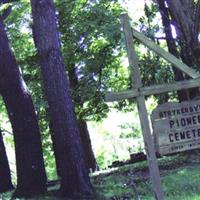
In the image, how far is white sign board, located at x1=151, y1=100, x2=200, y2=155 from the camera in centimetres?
775

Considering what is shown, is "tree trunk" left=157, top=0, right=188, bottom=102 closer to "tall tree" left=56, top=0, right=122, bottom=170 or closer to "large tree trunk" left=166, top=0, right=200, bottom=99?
"tall tree" left=56, top=0, right=122, bottom=170

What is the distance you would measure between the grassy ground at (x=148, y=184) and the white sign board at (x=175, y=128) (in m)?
1.99

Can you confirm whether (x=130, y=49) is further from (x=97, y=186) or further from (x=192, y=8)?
(x=97, y=186)

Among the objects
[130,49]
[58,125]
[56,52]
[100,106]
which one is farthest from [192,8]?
[100,106]

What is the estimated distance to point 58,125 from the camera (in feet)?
42.6

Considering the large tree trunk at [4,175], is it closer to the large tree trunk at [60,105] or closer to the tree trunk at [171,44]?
the large tree trunk at [60,105]

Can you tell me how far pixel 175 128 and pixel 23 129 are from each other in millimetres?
7103

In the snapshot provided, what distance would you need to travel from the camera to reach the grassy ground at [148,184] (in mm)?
11344

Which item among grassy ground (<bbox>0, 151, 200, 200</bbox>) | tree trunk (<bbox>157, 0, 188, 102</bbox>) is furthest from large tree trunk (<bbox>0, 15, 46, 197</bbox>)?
tree trunk (<bbox>157, 0, 188, 102</bbox>)

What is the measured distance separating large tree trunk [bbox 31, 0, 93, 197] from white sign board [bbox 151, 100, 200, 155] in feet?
17.1

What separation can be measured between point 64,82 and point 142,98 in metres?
5.21

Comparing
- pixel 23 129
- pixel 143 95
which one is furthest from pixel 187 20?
pixel 23 129

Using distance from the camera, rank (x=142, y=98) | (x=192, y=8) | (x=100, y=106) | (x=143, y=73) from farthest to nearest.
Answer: (x=100, y=106) → (x=143, y=73) → (x=192, y=8) → (x=142, y=98)

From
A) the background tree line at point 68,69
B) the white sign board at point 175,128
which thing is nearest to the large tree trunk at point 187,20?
the background tree line at point 68,69
